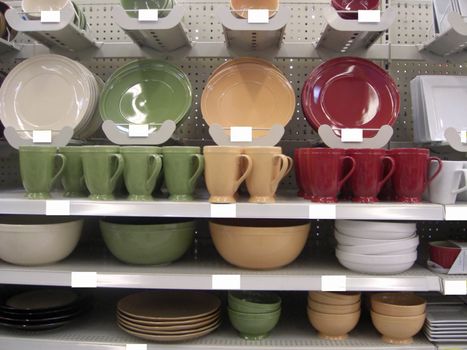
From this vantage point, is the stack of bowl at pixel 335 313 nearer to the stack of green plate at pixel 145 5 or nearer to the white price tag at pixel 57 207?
the white price tag at pixel 57 207

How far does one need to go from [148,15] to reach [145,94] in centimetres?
34

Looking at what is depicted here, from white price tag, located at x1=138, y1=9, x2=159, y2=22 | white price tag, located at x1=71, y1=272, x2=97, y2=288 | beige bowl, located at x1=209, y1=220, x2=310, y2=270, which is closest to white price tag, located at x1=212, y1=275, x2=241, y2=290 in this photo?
beige bowl, located at x1=209, y1=220, x2=310, y2=270

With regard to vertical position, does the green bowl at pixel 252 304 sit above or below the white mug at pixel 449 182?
below

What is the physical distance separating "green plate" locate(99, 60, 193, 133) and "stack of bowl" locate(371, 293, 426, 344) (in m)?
1.00

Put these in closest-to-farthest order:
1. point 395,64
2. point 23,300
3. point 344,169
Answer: point 344,169 → point 23,300 → point 395,64

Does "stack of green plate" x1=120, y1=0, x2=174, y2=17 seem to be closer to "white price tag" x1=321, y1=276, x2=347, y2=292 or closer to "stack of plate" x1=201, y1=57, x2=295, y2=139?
"stack of plate" x1=201, y1=57, x2=295, y2=139

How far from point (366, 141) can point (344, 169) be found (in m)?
0.15

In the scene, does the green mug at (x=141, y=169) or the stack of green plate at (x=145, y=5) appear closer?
the green mug at (x=141, y=169)

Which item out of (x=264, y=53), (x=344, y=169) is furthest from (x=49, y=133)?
(x=344, y=169)

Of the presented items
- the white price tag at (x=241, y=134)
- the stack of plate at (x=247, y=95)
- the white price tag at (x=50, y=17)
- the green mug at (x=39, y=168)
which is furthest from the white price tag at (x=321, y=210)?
the white price tag at (x=50, y=17)

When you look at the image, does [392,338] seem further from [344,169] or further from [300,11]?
[300,11]

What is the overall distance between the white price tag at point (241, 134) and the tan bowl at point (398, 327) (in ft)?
2.38

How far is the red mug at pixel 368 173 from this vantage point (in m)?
1.51

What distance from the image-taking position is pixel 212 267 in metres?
1.63
